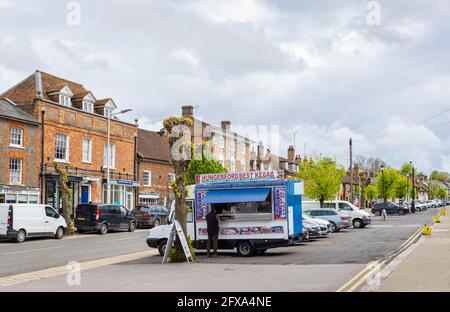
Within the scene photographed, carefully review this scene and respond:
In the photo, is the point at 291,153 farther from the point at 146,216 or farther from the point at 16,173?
the point at 16,173

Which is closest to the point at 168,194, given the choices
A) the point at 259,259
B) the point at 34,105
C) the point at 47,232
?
the point at 34,105

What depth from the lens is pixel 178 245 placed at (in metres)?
17.7

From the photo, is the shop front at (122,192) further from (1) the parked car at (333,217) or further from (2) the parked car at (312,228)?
(2) the parked car at (312,228)

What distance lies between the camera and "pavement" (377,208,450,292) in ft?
35.8

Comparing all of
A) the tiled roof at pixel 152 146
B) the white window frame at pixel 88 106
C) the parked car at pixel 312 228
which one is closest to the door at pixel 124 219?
the white window frame at pixel 88 106

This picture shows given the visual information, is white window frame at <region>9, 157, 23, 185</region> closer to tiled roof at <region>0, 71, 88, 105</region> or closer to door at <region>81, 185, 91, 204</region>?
tiled roof at <region>0, 71, 88, 105</region>

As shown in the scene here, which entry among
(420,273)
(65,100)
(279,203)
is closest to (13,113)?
(65,100)

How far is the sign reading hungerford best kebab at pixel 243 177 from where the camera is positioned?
19.5 meters

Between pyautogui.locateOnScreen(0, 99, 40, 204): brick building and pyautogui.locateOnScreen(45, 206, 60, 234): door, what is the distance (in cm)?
688

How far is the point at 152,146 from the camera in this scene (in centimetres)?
5559

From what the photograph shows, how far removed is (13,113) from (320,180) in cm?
3126

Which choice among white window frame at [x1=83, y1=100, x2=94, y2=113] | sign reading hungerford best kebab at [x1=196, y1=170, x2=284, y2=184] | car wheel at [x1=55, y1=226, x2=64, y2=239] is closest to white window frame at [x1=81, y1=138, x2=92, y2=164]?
white window frame at [x1=83, y1=100, x2=94, y2=113]
